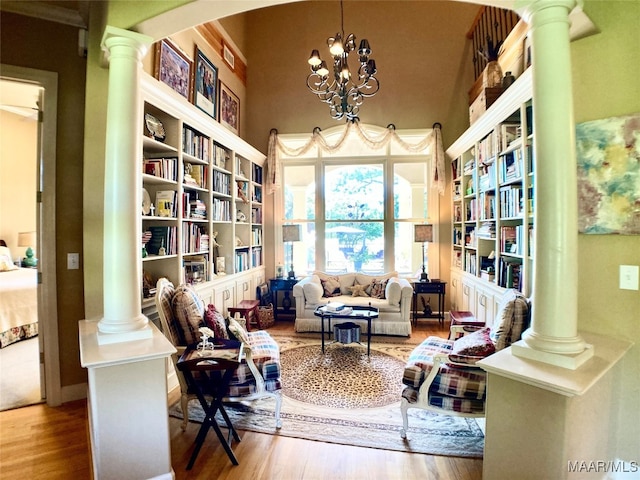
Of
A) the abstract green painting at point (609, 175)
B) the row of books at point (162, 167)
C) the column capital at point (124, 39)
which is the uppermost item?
the column capital at point (124, 39)

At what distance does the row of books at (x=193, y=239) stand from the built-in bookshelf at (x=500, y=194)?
3.08 metres

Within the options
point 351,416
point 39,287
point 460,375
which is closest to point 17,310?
point 39,287

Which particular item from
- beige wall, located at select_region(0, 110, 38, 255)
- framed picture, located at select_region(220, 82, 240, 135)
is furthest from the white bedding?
framed picture, located at select_region(220, 82, 240, 135)

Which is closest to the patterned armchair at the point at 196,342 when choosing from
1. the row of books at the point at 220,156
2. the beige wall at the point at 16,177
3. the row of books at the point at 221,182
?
the row of books at the point at 221,182

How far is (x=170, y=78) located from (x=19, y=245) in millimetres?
5267

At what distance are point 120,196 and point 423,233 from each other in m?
4.19

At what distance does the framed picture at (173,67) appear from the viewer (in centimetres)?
317

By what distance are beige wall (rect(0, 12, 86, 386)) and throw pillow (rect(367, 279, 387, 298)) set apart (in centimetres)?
351

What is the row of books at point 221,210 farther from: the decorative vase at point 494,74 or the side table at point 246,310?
Result: the decorative vase at point 494,74

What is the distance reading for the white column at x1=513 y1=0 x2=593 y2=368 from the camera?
152 cm

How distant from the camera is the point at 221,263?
4492 mm

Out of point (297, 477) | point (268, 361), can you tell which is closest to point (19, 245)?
point (268, 361)

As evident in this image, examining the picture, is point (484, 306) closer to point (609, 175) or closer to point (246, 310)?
point (609, 175)

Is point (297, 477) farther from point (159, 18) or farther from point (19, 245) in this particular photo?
point (19, 245)
